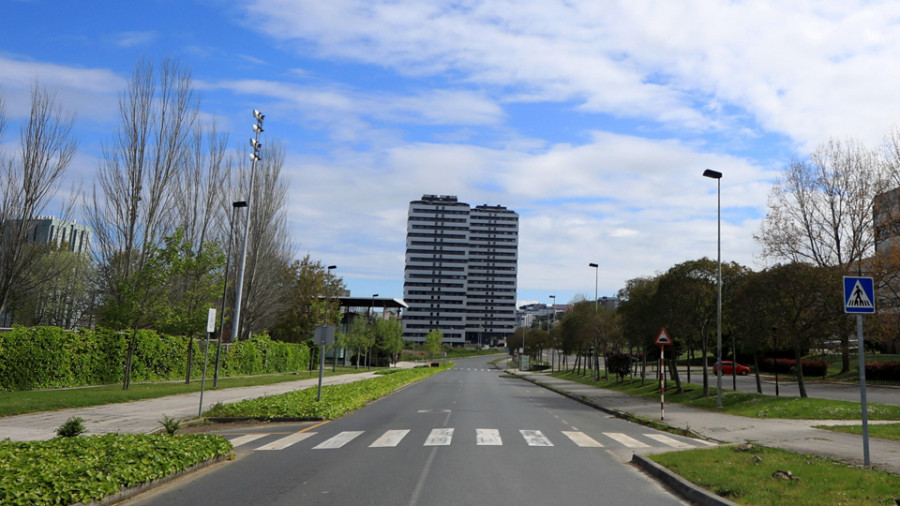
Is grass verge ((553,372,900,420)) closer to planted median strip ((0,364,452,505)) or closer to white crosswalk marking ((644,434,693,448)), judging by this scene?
white crosswalk marking ((644,434,693,448))

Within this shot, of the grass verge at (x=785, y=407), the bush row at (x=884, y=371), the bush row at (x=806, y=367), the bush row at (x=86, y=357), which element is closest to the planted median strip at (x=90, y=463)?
the bush row at (x=86, y=357)

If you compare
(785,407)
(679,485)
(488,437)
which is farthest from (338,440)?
(785,407)

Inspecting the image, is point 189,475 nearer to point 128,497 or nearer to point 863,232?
point 128,497

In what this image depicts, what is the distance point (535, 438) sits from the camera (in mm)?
15086

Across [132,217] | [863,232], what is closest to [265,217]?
[132,217]

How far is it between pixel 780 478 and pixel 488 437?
6.98m

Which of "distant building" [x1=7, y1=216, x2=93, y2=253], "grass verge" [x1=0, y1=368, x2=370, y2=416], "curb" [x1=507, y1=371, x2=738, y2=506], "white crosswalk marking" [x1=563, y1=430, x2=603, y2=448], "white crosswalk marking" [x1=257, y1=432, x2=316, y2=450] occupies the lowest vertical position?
"grass verge" [x1=0, y1=368, x2=370, y2=416]

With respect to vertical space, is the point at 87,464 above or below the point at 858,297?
below

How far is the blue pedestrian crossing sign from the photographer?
11.4 meters

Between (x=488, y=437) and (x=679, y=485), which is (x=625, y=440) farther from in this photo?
(x=679, y=485)

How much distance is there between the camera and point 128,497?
27.6 ft

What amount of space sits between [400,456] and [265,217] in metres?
47.3

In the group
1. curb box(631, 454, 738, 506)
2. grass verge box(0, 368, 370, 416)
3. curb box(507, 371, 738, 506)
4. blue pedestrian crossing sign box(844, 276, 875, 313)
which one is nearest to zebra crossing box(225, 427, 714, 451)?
curb box(507, 371, 738, 506)

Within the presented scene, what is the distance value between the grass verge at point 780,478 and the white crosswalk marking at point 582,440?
7.39 feet
